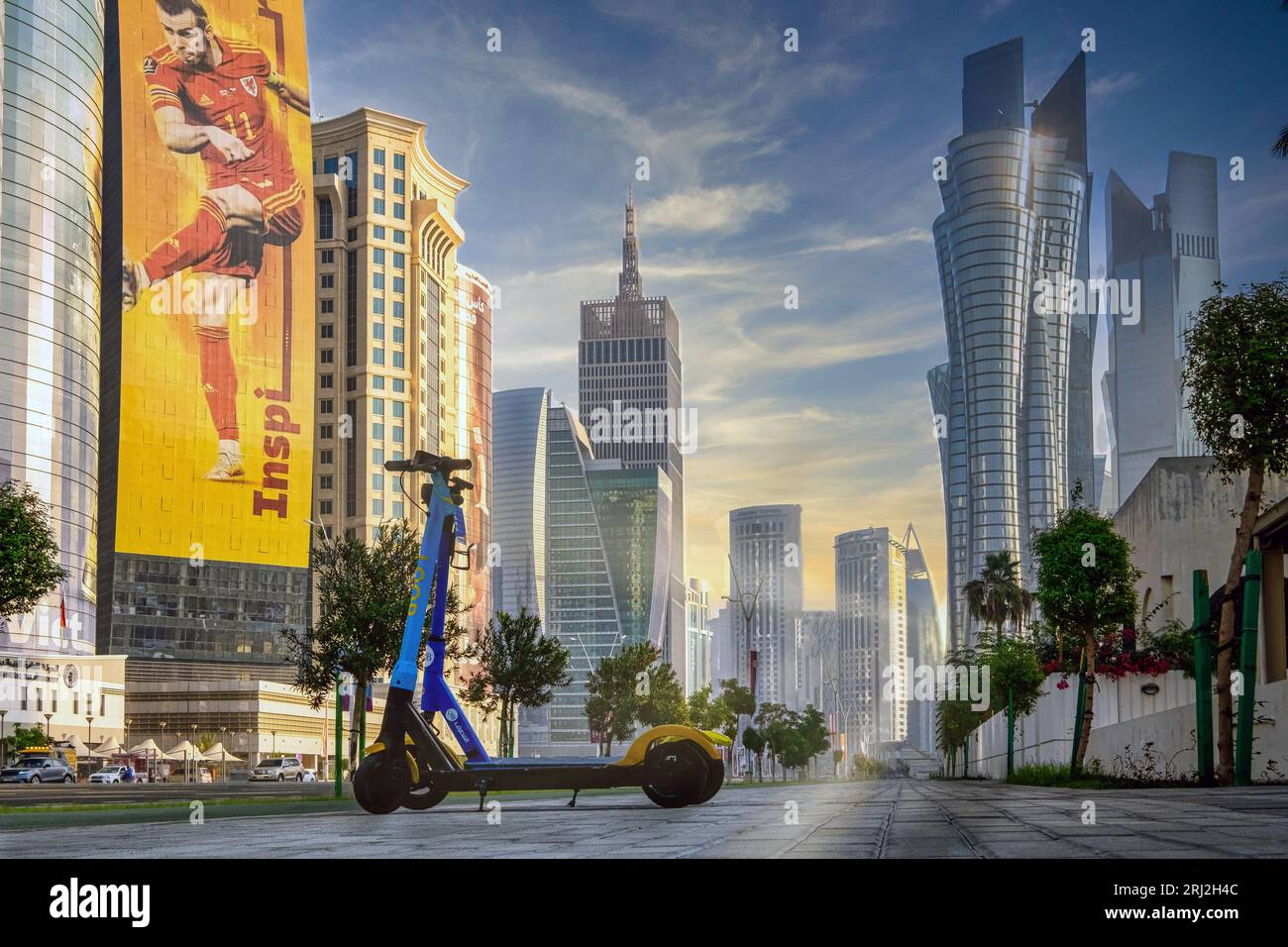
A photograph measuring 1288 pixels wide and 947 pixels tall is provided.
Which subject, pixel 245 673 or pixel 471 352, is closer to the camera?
pixel 245 673

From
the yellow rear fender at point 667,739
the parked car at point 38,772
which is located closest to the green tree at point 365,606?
the yellow rear fender at point 667,739

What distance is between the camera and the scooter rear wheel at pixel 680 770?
1582 cm

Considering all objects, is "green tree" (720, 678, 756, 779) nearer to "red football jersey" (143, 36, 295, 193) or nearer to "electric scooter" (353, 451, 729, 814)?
"electric scooter" (353, 451, 729, 814)

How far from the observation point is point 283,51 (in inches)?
5728

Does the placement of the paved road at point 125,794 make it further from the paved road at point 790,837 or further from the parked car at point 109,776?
the parked car at point 109,776

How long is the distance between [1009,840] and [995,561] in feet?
291

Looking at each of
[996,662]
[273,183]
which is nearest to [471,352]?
[273,183]

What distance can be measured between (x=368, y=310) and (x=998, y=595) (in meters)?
99.6

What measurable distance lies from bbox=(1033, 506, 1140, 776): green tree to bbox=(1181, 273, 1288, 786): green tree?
27.8ft

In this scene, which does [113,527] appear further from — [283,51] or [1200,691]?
[1200,691]

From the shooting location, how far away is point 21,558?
39.2 meters

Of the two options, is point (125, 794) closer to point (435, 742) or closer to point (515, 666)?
point (515, 666)

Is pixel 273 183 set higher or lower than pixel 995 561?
higher

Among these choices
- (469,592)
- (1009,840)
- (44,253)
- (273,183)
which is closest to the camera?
(1009,840)
